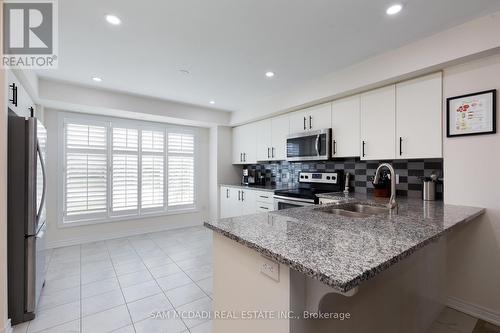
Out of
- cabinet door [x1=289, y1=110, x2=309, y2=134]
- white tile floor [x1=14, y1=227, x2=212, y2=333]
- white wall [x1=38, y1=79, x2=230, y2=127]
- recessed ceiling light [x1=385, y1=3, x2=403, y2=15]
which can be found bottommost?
white tile floor [x1=14, y1=227, x2=212, y2=333]

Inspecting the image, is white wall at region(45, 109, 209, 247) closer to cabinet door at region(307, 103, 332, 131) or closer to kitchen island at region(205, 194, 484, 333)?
cabinet door at region(307, 103, 332, 131)

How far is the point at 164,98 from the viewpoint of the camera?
12.7 ft

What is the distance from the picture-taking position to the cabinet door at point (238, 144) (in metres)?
4.82

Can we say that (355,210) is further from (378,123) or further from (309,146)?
(309,146)

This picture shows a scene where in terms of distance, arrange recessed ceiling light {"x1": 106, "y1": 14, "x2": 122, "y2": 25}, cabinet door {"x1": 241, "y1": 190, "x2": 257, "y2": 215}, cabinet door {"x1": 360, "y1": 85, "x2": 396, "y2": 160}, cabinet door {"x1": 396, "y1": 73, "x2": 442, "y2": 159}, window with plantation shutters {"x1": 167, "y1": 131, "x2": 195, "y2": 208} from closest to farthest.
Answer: recessed ceiling light {"x1": 106, "y1": 14, "x2": 122, "y2": 25} < cabinet door {"x1": 396, "y1": 73, "x2": 442, "y2": 159} < cabinet door {"x1": 360, "y1": 85, "x2": 396, "y2": 160} < cabinet door {"x1": 241, "y1": 190, "x2": 257, "y2": 215} < window with plantation shutters {"x1": 167, "y1": 131, "x2": 195, "y2": 208}

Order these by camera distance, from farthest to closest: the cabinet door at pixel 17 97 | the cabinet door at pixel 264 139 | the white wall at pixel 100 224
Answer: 1. the cabinet door at pixel 264 139
2. the white wall at pixel 100 224
3. the cabinet door at pixel 17 97

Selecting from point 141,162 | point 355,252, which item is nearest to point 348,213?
point 355,252

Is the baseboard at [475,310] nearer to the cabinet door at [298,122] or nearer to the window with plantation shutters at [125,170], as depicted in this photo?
the cabinet door at [298,122]

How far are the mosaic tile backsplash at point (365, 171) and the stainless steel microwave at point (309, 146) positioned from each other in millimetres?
376

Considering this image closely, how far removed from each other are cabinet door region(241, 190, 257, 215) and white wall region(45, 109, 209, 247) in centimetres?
134

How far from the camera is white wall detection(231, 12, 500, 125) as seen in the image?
1.81 m

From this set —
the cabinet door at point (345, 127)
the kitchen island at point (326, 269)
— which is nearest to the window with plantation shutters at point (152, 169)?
the cabinet door at point (345, 127)

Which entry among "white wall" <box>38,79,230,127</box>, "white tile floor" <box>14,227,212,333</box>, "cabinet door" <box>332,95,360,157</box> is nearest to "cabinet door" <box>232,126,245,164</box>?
"white wall" <box>38,79,230,127</box>

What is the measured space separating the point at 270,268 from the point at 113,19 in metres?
2.13
